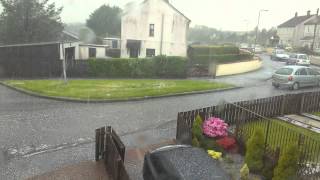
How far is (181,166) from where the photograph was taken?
22.9ft

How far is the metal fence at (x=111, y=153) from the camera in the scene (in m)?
7.75

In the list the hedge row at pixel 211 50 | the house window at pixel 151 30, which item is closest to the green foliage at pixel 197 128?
the hedge row at pixel 211 50

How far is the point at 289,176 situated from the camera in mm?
7645

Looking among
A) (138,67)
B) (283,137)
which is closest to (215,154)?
(283,137)

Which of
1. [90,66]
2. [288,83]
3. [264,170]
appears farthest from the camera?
[90,66]

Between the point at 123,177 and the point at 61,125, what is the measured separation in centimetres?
603

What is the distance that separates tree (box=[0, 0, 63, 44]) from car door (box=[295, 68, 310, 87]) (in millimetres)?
27375

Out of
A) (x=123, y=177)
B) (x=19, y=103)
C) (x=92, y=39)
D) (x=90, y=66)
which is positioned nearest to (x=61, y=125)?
(x=19, y=103)

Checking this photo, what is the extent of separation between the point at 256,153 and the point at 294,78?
583 inches

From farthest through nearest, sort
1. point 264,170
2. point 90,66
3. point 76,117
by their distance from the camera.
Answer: point 90,66 < point 76,117 < point 264,170

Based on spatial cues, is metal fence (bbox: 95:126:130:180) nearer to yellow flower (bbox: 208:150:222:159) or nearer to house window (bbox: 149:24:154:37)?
yellow flower (bbox: 208:150:222:159)

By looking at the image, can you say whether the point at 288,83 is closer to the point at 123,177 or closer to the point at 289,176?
the point at 289,176

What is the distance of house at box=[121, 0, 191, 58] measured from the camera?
38.8 metres

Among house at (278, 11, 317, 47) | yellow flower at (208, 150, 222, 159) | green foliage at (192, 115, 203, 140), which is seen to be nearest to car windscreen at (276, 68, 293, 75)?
green foliage at (192, 115, 203, 140)
